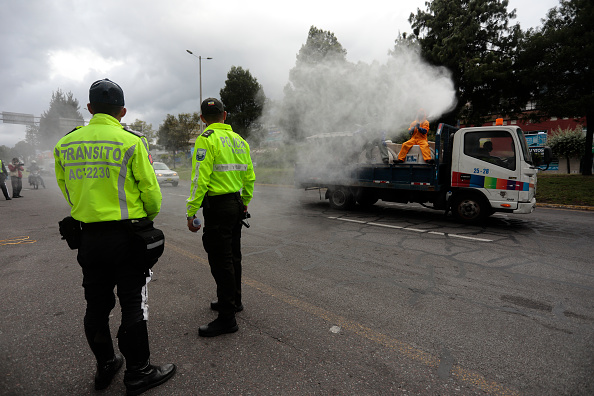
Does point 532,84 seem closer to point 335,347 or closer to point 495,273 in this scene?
point 495,273

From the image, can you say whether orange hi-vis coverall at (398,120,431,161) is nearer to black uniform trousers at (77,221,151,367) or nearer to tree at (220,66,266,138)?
black uniform trousers at (77,221,151,367)

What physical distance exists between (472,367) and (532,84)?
17795 mm

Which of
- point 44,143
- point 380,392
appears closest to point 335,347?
point 380,392

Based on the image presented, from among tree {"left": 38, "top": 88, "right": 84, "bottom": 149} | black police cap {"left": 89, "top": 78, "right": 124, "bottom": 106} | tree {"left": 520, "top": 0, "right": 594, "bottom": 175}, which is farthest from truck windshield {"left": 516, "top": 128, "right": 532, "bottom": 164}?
tree {"left": 38, "top": 88, "right": 84, "bottom": 149}

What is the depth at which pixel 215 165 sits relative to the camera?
2.75 metres

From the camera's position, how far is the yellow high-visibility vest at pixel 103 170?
77.3 inches

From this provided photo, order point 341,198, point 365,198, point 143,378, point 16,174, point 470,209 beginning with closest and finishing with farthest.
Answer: point 143,378 → point 470,209 → point 365,198 → point 341,198 → point 16,174

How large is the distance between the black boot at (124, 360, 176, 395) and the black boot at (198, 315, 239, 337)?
0.53 m

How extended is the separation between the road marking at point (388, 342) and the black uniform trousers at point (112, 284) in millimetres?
1539

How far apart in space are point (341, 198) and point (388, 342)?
6542mm

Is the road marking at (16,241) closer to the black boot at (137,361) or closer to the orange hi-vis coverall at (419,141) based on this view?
the black boot at (137,361)

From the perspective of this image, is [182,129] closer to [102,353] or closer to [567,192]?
[567,192]

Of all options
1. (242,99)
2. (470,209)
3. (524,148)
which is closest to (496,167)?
(524,148)

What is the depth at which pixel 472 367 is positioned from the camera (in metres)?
2.29
